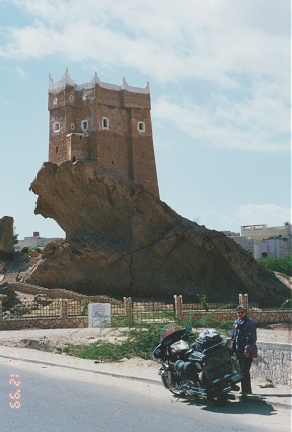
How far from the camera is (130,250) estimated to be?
4053 centimetres

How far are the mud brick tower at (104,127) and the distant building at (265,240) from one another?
26.1m

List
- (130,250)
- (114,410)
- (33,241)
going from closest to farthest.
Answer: (114,410)
(130,250)
(33,241)

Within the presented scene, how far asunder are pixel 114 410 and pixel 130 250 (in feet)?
106

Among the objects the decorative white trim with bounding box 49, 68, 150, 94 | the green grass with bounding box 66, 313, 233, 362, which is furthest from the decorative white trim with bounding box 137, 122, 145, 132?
the green grass with bounding box 66, 313, 233, 362

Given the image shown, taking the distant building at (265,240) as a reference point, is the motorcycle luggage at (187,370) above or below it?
below

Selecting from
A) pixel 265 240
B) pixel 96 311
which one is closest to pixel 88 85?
pixel 96 311

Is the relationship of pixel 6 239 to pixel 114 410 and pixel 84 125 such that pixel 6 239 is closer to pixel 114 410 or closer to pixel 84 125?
pixel 84 125

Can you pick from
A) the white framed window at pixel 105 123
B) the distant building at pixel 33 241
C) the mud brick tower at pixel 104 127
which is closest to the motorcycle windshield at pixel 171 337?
the mud brick tower at pixel 104 127

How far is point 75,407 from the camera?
8602 mm

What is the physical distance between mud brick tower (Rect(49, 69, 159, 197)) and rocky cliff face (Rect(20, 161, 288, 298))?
7.84 feet

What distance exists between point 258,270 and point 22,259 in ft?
60.9

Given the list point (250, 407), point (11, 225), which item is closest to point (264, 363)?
point (250, 407)

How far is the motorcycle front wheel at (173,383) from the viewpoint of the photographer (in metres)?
9.35

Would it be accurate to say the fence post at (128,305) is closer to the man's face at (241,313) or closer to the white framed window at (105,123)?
the man's face at (241,313)
